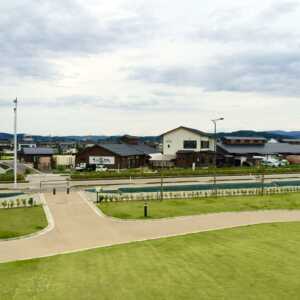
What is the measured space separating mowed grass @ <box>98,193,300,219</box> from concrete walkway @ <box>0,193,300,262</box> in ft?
3.44

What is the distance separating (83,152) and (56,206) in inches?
1144

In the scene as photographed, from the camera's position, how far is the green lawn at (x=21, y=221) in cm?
1719

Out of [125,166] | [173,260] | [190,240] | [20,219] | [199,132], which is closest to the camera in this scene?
[173,260]

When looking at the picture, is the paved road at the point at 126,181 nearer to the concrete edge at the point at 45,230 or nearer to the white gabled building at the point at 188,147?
the white gabled building at the point at 188,147

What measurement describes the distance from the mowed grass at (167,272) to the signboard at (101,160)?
36053 mm

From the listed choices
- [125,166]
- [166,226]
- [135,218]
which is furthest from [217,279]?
[125,166]

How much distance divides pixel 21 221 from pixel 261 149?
49.6 meters

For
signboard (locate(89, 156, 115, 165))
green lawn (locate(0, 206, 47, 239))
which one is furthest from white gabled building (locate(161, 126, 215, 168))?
green lawn (locate(0, 206, 47, 239))

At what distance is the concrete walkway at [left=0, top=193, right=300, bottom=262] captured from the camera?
14836mm

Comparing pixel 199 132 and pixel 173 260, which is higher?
pixel 199 132

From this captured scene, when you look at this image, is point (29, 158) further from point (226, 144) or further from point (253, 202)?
point (253, 202)

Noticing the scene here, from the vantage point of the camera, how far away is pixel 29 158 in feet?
202

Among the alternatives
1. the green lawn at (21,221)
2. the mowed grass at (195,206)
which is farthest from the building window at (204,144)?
the green lawn at (21,221)

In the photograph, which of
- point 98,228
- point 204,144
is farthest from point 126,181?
point 98,228
